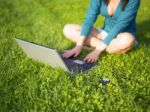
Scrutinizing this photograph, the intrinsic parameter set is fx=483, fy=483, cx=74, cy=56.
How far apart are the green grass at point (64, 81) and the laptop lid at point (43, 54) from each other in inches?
3.0

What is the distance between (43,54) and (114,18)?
1.45m

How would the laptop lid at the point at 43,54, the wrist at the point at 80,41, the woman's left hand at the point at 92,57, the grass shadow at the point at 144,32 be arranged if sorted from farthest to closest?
the grass shadow at the point at 144,32 < the wrist at the point at 80,41 < the woman's left hand at the point at 92,57 < the laptop lid at the point at 43,54

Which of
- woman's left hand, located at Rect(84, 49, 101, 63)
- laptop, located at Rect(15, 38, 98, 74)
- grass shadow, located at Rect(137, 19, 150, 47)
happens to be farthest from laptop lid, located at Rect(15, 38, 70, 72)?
grass shadow, located at Rect(137, 19, 150, 47)

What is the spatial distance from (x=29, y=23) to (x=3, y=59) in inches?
95.7

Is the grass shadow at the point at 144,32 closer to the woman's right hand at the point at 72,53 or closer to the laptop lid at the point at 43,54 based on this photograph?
the woman's right hand at the point at 72,53

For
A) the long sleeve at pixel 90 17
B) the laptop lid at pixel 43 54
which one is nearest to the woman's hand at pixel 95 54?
the long sleeve at pixel 90 17

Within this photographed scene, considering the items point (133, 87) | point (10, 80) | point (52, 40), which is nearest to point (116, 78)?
point (133, 87)

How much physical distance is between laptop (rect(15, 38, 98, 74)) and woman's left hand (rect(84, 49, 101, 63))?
0.07 meters

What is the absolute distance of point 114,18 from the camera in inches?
267

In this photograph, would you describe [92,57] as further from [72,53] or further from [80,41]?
[80,41]

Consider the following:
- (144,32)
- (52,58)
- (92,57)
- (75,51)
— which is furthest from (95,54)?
(144,32)

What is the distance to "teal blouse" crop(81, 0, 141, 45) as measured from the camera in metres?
6.45

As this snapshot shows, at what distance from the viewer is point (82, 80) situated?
5.55 metres

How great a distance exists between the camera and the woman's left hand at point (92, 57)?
6332 mm
